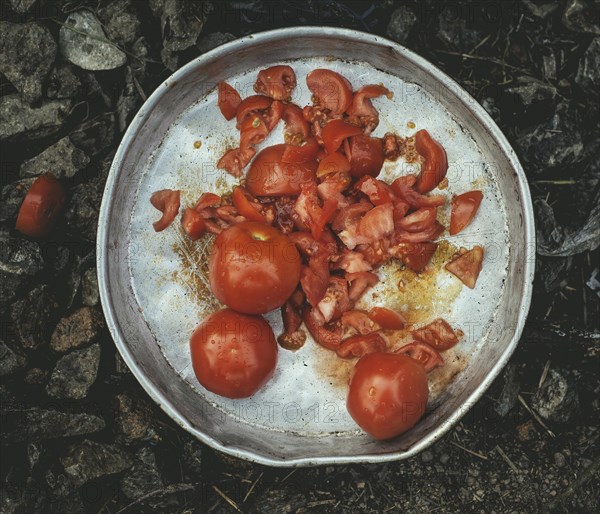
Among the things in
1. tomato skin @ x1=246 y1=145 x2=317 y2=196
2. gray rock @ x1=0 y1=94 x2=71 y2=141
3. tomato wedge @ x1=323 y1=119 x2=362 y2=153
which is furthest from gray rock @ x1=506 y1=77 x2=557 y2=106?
gray rock @ x1=0 y1=94 x2=71 y2=141

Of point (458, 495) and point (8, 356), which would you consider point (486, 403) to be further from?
point (8, 356)

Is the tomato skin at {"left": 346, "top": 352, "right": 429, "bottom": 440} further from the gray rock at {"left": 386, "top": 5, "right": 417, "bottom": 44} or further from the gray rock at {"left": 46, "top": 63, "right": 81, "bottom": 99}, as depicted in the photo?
the gray rock at {"left": 46, "top": 63, "right": 81, "bottom": 99}

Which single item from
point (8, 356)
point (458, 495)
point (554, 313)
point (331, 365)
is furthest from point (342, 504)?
point (8, 356)

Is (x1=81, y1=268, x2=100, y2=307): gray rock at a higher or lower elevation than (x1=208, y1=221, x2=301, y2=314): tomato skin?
lower

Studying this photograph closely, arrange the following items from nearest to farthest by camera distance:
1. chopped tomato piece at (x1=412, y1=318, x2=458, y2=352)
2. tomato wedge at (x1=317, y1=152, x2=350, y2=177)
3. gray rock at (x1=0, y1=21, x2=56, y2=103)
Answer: tomato wedge at (x1=317, y1=152, x2=350, y2=177)
chopped tomato piece at (x1=412, y1=318, x2=458, y2=352)
gray rock at (x1=0, y1=21, x2=56, y2=103)

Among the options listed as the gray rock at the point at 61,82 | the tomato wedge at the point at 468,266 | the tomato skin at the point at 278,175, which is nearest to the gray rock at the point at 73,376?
the tomato skin at the point at 278,175

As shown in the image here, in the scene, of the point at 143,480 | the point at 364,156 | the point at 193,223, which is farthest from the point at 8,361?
the point at 364,156

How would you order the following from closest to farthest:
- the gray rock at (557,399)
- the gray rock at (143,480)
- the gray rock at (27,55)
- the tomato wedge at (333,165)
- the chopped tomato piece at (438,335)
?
1. the tomato wedge at (333,165)
2. the chopped tomato piece at (438,335)
3. the gray rock at (27,55)
4. the gray rock at (143,480)
5. the gray rock at (557,399)

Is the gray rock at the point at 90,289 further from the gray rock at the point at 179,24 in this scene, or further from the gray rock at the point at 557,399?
the gray rock at the point at 557,399
